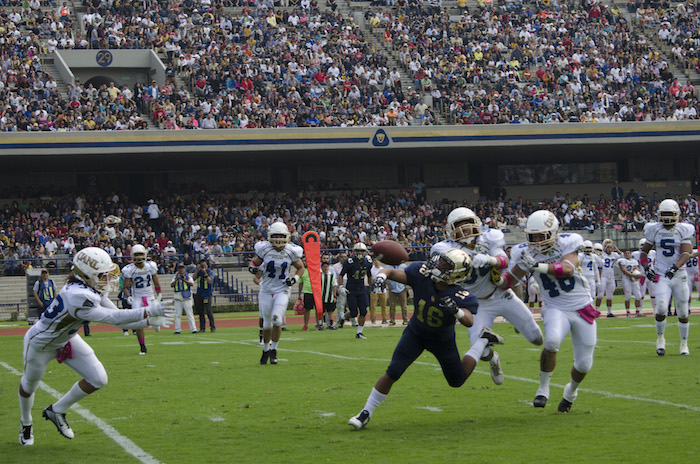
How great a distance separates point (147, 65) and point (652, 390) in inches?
1206

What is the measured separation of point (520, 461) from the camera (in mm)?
6082

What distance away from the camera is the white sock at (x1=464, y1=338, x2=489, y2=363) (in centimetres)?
767

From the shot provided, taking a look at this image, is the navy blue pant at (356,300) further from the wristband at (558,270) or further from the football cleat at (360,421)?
the football cleat at (360,421)

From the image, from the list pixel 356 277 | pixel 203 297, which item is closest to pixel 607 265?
pixel 356 277

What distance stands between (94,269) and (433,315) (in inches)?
99.6

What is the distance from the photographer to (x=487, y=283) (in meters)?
8.43

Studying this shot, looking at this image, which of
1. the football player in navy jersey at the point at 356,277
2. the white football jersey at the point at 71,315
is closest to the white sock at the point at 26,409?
the white football jersey at the point at 71,315

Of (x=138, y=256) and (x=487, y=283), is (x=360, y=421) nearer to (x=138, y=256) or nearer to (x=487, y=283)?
(x=487, y=283)

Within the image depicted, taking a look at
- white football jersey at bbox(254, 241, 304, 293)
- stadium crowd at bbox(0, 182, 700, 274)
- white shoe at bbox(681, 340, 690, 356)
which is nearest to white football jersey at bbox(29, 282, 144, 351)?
white football jersey at bbox(254, 241, 304, 293)

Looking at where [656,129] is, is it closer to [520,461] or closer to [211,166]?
[211,166]

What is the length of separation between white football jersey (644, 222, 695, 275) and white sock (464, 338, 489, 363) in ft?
15.9

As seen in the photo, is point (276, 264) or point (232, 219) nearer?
point (276, 264)

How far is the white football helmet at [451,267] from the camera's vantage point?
6.97m

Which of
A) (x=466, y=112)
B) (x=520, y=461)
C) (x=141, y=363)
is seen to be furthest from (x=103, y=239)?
(x=520, y=461)
